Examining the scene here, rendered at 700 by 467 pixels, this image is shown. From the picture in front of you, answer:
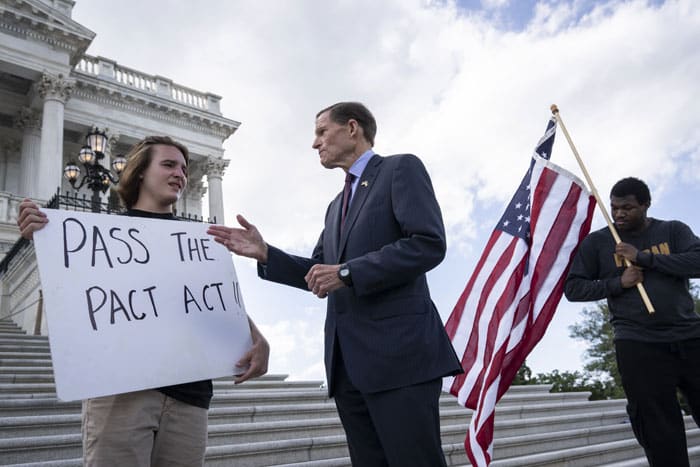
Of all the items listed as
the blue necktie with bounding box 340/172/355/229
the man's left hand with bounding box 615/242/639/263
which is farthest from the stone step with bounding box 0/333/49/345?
the man's left hand with bounding box 615/242/639/263

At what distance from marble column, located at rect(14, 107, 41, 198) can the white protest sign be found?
22.7 m

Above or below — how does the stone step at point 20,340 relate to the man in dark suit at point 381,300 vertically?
above

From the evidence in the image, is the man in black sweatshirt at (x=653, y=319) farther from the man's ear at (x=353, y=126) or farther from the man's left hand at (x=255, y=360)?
the man's left hand at (x=255, y=360)

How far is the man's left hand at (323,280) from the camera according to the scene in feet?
6.84

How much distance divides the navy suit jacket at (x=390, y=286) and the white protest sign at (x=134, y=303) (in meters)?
0.33

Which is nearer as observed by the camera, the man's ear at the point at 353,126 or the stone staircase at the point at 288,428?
the man's ear at the point at 353,126

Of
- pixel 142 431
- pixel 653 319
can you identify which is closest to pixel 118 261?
pixel 142 431

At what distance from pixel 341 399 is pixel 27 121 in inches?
1024

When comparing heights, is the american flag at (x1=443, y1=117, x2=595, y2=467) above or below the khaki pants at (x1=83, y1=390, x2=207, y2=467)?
above

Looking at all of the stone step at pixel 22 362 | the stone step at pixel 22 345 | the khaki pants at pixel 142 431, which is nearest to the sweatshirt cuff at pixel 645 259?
the khaki pants at pixel 142 431

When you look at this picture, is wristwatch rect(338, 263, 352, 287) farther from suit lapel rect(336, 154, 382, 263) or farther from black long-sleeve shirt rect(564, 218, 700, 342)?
black long-sleeve shirt rect(564, 218, 700, 342)

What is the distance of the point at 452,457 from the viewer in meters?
4.82

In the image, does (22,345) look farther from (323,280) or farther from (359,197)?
(323,280)

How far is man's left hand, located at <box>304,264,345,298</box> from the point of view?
6.84 feet
